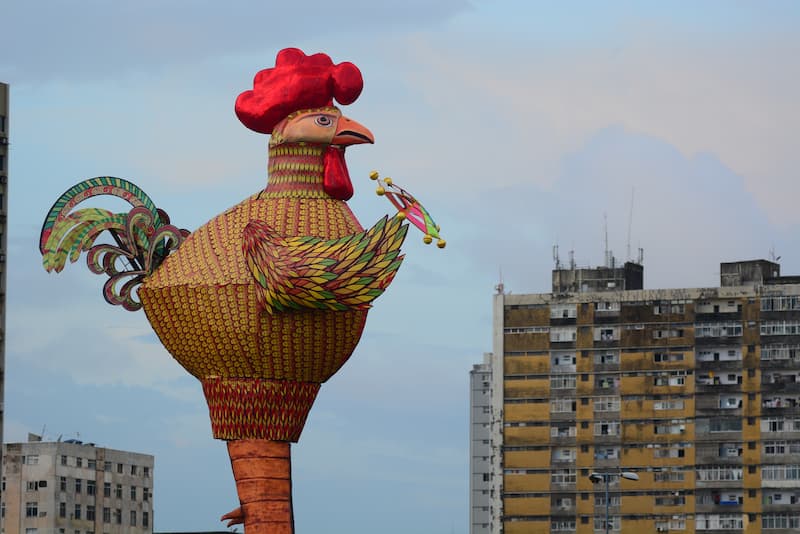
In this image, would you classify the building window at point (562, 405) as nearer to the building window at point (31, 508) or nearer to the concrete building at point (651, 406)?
the concrete building at point (651, 406)

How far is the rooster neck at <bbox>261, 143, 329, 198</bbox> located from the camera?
1802 inches

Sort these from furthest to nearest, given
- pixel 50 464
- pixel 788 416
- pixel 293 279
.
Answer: pixel 788 416, pixel 50 464, pixel 293 279

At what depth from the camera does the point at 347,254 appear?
43344mm

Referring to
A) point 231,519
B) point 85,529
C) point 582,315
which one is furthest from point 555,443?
point 231,519

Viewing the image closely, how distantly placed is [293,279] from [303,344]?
206 cm

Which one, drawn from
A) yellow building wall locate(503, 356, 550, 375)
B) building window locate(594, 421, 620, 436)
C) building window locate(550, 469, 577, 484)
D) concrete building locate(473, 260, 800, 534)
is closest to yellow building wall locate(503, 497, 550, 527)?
concrete building locate(473, 260, 800, 534)

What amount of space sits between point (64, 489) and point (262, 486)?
45.4 m

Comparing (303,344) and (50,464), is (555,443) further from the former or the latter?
(303,344)

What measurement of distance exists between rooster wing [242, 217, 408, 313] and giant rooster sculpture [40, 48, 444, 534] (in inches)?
0.8

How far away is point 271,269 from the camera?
43469 mm

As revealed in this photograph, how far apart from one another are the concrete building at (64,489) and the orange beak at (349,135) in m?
45.5

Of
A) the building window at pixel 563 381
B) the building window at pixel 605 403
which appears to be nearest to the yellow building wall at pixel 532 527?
the building window at pixel 605 403

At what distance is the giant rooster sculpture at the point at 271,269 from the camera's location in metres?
43.5

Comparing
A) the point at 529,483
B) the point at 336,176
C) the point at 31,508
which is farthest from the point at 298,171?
the point at 529,483
